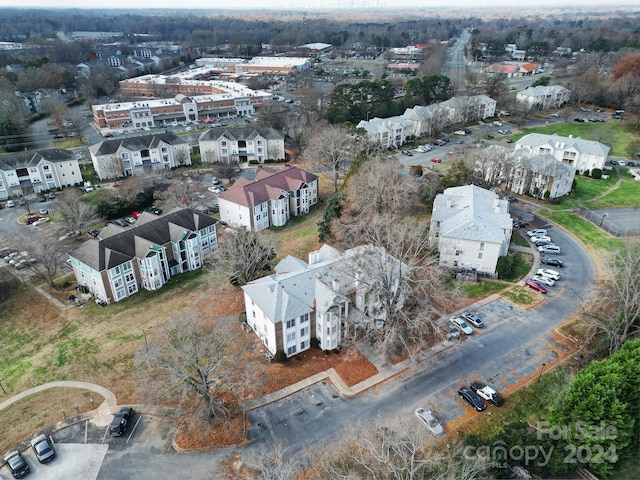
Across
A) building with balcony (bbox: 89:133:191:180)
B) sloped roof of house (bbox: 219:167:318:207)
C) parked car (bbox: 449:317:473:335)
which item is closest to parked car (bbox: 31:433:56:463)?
parked car (bbox: 449:317:473:335)

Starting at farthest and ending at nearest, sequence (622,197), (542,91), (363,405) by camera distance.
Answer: (542,91), (622,197), (363,405)

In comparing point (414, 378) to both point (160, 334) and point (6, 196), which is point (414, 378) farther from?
point (6, 196)

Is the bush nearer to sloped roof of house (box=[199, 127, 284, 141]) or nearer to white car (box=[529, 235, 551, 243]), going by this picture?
white car (box=[529, 235, 551, 243])

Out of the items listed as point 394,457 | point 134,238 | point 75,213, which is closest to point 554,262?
point 394,457

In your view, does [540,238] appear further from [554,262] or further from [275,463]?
[275,463]

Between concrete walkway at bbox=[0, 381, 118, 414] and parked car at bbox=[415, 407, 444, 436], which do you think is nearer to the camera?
parked car at bbox=[415, 407, 444, 436]
